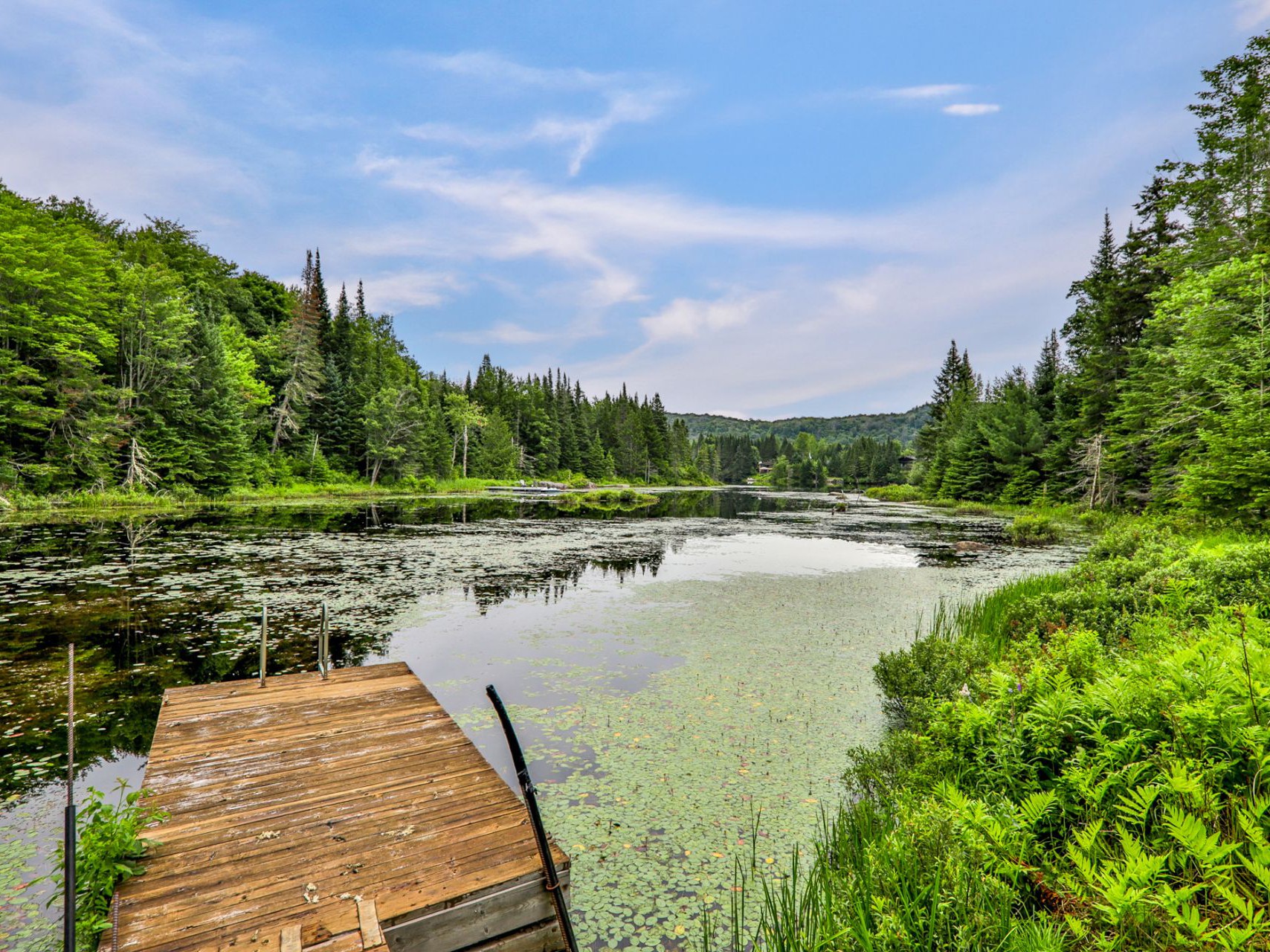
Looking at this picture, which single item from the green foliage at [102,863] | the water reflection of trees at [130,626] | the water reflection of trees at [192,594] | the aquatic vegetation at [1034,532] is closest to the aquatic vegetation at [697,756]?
the green foliage at [102,863]

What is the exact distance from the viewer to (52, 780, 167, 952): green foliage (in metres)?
2.42

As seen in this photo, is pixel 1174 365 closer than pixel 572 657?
No

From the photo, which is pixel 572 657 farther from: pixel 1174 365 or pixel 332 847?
pixel 1174 365

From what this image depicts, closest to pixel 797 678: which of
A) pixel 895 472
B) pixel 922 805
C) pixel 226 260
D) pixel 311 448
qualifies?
pixel 922 805

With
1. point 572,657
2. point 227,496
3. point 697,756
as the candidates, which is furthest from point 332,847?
point 227,496

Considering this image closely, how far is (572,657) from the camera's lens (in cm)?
826

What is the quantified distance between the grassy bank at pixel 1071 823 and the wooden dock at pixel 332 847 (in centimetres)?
154

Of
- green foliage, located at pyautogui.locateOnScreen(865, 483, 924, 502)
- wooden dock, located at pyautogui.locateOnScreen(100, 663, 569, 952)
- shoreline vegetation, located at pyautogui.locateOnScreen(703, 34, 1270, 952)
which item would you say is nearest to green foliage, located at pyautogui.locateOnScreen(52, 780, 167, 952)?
wooden dock, located at pyautogui.locateOnScreen(100, 663, 569, 952)

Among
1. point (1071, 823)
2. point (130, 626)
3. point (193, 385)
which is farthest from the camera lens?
point (193, 385)

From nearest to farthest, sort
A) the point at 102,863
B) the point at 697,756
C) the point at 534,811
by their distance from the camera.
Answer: the point at 534,811 < the point at 102,863 < the point at 697,756

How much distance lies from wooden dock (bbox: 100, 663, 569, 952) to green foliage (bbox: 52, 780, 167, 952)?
73 mm

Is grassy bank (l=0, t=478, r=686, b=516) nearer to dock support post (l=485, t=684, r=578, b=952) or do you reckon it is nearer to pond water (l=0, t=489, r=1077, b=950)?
pond water (l=0, t=489, r=1077, b=950)

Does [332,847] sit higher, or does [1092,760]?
[1092,760]

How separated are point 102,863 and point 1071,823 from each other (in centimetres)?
494
